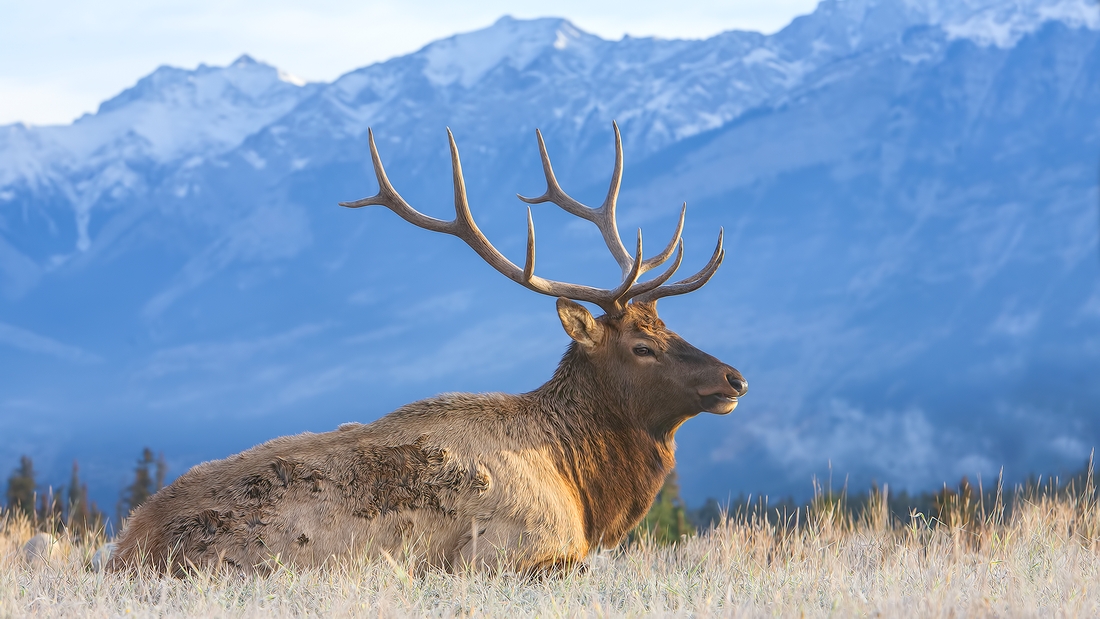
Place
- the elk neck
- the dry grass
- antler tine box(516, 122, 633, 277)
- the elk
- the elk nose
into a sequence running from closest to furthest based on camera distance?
the dry grass
the elk
the elk nose
the elk neck
antler tine box(516, 122, 633, 277)

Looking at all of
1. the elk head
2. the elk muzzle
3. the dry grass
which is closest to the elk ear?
the elk head

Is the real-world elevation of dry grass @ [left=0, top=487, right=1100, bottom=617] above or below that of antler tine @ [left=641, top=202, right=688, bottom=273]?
below

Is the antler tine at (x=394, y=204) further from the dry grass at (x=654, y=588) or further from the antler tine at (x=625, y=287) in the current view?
the dry grass at (x=654, y=588)

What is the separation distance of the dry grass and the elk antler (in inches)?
79.3

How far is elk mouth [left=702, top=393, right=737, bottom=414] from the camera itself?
25.7 ft

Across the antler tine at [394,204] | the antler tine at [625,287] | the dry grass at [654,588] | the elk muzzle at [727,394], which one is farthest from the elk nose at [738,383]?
the antler tine at [394,204]

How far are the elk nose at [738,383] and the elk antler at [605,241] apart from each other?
90 centimetres

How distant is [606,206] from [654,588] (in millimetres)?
3953

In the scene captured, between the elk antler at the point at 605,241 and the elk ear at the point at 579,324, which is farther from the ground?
the elk antler at the point at 605,241

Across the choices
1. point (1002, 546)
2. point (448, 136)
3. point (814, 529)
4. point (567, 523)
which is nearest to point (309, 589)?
point (567, 523)

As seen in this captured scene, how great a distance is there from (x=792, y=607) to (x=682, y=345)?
237 centimetres

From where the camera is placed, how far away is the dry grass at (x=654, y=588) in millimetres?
6289

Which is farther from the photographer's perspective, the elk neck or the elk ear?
the elk neck

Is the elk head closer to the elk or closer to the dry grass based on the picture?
the elk
